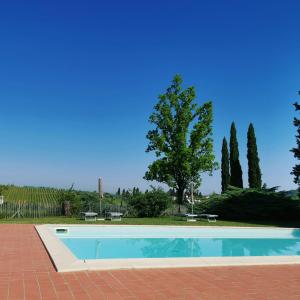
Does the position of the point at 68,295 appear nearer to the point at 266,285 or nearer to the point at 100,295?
the point at 100,295

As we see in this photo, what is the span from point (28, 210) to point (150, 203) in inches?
A: 291

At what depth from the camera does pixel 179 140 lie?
29312 millimetres

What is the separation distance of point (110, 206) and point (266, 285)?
1825 cm

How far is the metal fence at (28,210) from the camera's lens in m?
21.4

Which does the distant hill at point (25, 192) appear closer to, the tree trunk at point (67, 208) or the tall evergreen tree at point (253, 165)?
the tree trunk at point (67, 208)

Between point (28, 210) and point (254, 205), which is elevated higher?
point (254, 205)

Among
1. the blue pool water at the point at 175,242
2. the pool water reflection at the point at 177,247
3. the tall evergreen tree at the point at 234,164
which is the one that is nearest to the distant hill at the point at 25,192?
the blue pool water at the point at 175,242

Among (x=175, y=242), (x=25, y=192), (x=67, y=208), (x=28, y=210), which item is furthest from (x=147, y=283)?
(x=25, y=192)

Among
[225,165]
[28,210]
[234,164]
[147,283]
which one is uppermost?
[225,165]

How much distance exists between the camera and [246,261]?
28.8 feet

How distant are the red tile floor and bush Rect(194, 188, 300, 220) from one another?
16.6 m

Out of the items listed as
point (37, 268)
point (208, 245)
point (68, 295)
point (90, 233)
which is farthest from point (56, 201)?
point (68, 295)

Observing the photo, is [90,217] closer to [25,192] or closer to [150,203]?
[150,203]

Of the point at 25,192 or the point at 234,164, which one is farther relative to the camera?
the point at 234,164
